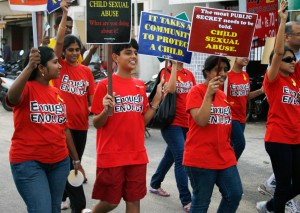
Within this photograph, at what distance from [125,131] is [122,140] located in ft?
0.26

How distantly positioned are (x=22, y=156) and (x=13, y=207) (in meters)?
2.28

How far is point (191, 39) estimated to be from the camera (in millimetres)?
4445

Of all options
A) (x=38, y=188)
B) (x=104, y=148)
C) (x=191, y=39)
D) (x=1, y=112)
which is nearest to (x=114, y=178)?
(x=104, y=148)

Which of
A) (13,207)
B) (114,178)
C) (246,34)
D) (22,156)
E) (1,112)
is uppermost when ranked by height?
(246,34)

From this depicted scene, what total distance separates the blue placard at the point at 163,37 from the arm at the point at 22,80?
1.50 meters

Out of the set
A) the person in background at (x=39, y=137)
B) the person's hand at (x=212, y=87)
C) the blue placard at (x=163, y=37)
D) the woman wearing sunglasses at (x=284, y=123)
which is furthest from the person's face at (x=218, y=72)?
the person in background at (x=39, y=137)

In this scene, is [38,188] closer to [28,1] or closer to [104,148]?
[104,148]

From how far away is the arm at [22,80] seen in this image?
3.73 m

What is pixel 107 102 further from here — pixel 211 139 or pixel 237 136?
pixel 237 136

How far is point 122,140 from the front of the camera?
436cm

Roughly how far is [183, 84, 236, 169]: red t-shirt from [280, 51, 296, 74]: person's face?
34.8 inches

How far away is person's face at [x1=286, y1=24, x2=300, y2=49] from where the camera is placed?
506 cm

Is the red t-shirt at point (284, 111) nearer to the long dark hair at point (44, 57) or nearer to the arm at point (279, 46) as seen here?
the arm at point (279, 46)

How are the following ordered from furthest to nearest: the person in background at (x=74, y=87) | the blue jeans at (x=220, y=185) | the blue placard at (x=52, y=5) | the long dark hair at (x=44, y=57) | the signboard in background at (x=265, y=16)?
the signboard in background at (x=265, y=16) < the blue placard at (x=52, y=5) < the person in background at (x=74, y=87) < the blue jeans at (x=220, y=185) < the long dark hair at (x=44, y=57)
